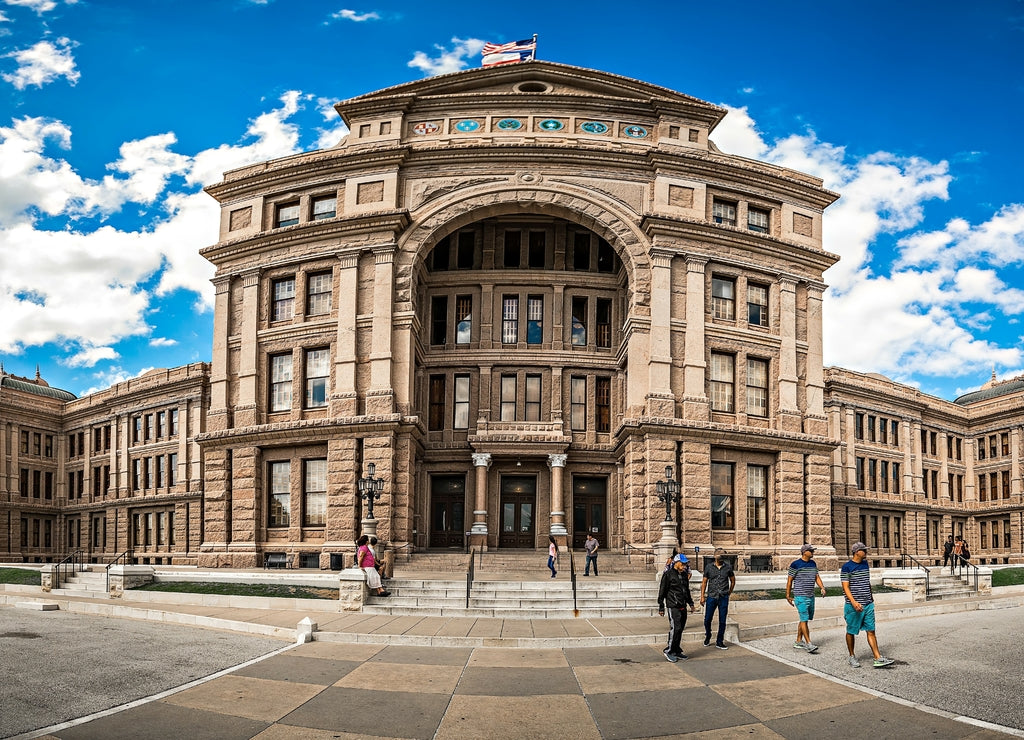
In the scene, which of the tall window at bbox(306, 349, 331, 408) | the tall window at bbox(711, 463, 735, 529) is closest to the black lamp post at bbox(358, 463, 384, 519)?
the tall window at bbox(306, 349, 331, 408)

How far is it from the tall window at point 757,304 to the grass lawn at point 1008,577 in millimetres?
13061

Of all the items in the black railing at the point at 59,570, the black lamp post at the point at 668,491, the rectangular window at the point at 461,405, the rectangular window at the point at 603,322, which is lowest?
the black railing at the point at 59,570

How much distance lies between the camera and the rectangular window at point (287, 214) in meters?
35.2

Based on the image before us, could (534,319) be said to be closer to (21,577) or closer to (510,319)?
(510,319)

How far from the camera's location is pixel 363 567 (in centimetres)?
2264

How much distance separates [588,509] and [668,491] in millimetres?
8758

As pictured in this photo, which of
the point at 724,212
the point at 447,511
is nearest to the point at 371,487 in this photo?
the point at 447,511

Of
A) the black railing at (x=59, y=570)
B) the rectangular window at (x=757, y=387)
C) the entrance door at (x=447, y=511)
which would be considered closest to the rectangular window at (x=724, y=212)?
the rectangular window at (x=757, y=387)

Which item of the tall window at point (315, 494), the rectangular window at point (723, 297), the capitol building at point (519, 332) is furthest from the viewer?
the rectangular window at point (723, 297)

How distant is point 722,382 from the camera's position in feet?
109

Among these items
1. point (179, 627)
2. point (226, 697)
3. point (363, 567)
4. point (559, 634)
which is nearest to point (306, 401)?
point (363, 567)

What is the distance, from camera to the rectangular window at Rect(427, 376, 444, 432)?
121ft

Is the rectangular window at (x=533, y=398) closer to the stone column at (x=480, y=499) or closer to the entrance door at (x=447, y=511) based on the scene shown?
the stone column at (x=480, y=499)

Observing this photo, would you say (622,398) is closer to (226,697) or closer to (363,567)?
(363,567)
